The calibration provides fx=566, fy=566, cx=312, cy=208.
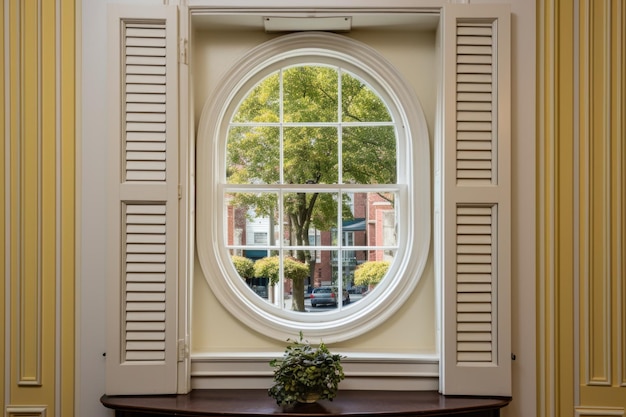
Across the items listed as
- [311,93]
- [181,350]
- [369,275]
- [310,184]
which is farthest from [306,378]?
[311,93]

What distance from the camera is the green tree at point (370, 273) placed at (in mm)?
2803

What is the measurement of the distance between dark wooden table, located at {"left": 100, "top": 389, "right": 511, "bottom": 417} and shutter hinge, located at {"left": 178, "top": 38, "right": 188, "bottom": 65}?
4.79 ft

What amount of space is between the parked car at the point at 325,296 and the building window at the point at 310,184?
2cm

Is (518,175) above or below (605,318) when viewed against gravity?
above

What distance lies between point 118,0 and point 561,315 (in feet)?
7.90

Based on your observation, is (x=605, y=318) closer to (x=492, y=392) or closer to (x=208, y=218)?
(x=492, y=392)

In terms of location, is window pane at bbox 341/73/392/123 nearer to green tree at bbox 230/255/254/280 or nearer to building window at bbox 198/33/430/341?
building window at bbox 198/33/430/341

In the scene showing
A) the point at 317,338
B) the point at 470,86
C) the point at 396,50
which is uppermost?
the point at 396,50

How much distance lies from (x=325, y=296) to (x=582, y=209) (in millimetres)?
1246

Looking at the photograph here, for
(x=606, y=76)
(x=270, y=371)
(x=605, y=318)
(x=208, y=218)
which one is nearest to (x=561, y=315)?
(x=605, y=318)

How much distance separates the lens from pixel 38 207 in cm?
249

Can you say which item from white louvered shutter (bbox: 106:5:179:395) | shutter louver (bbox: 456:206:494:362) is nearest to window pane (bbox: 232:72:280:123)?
white louvered shutter (bbox: 106:5:179:395)

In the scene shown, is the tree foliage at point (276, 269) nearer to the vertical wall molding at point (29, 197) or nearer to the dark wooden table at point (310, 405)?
the dark wooden table at point (310, 405)

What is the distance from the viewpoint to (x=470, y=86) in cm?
247
